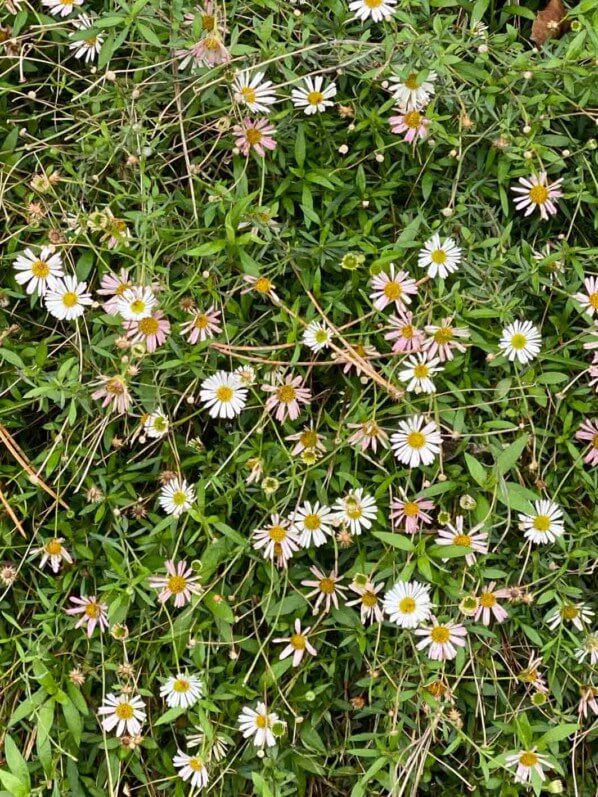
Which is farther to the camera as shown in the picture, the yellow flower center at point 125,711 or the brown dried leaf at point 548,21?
the brown dried leaf at point 548,21

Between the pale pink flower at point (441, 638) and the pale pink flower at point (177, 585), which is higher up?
the pale pink flower at point (177, 585)

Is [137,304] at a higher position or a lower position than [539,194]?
lower

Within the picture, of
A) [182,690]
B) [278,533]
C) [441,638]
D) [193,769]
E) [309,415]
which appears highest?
[309,415]

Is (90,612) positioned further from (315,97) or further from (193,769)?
(315,97)

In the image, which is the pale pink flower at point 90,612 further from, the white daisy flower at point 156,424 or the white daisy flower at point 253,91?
the white daisy flower at point 253,91

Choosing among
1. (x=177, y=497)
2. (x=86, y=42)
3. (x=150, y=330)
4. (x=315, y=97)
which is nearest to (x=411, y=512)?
(x=177, y=497)

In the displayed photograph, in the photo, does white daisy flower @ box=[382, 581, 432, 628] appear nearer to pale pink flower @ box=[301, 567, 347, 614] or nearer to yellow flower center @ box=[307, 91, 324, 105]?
pale pink flower @ box=[301, 567, 347, 614]

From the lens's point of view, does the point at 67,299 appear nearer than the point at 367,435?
No

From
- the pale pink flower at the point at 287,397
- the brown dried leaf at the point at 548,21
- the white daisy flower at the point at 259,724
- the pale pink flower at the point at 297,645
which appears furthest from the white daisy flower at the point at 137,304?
the brown dried leaf at the point at 548,21
